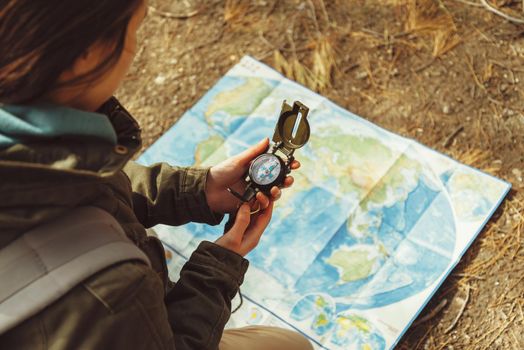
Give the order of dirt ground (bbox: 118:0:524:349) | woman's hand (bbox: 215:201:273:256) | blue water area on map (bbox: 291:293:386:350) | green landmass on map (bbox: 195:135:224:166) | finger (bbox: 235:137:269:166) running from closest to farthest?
woman's hand (bbox: 215:201:273:256), finger (bbox: 235:137:269:166), blue water area on map (bbox: 291:293:386:350), dirt ground (bbox: 118:0:524:349), green landmass on map (bbox: 195:135:224:166)

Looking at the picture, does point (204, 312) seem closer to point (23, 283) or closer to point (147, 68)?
point (23, 283)

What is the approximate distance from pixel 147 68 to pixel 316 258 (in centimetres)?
82

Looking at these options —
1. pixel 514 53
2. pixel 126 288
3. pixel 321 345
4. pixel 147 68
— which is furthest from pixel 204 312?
pixel 514 53

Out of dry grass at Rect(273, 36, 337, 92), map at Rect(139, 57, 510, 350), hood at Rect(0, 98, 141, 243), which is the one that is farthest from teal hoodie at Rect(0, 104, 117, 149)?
dry grass at Rect(273, 36, 337, 92)

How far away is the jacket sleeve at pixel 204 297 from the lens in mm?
977

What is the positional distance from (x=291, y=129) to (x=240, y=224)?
250 millimetres

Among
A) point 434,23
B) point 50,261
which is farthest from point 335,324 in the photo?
point 434,23

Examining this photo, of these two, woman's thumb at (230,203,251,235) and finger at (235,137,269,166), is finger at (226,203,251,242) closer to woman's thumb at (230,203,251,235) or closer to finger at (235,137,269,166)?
woman's thumb at (230,203,251,235)

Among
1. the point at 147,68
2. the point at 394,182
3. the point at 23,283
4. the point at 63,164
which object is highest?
the point at 63,164

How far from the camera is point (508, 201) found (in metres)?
1.54

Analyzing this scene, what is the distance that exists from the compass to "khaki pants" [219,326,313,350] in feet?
0.81

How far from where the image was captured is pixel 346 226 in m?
1.55

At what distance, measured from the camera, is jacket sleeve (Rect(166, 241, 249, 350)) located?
98cm

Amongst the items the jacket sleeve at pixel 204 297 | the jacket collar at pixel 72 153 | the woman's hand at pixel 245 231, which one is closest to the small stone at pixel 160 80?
the woman's hand at pixel 245 231
